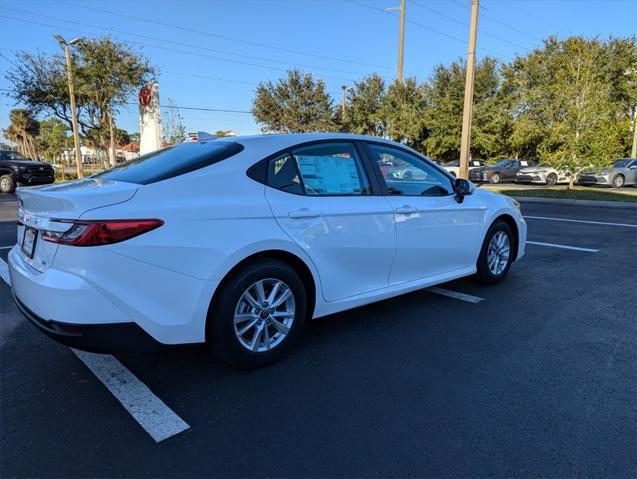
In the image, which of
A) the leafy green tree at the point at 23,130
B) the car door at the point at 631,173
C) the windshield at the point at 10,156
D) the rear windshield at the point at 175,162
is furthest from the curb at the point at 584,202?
the leafy green tree at the point at 23,130

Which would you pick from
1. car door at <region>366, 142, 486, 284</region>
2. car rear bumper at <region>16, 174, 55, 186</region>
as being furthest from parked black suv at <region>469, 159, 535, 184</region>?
car door at <region>366, 142, 486, 284</region>

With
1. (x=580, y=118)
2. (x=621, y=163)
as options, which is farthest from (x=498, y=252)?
(x=621, y=163)

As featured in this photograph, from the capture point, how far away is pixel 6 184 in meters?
17.2

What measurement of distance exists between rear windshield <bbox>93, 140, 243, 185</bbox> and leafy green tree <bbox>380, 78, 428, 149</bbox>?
104 ft

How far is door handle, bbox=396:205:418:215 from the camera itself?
369cm

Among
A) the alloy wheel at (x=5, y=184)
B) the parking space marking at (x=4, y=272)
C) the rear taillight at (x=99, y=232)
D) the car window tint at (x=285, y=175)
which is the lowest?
the parking space marking at (x=4, y=272)

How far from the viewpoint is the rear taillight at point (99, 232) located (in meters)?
2.35

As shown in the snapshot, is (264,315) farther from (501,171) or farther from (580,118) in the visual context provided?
(501,171)

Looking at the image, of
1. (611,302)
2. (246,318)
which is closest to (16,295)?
(246,318)

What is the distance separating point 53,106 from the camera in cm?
2438

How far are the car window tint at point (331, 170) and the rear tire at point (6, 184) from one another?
18374mm

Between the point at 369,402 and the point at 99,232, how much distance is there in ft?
5.91

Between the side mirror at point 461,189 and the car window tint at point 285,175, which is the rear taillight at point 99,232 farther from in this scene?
the side mirror at point 461,189

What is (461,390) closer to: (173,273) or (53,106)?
(173,273)
